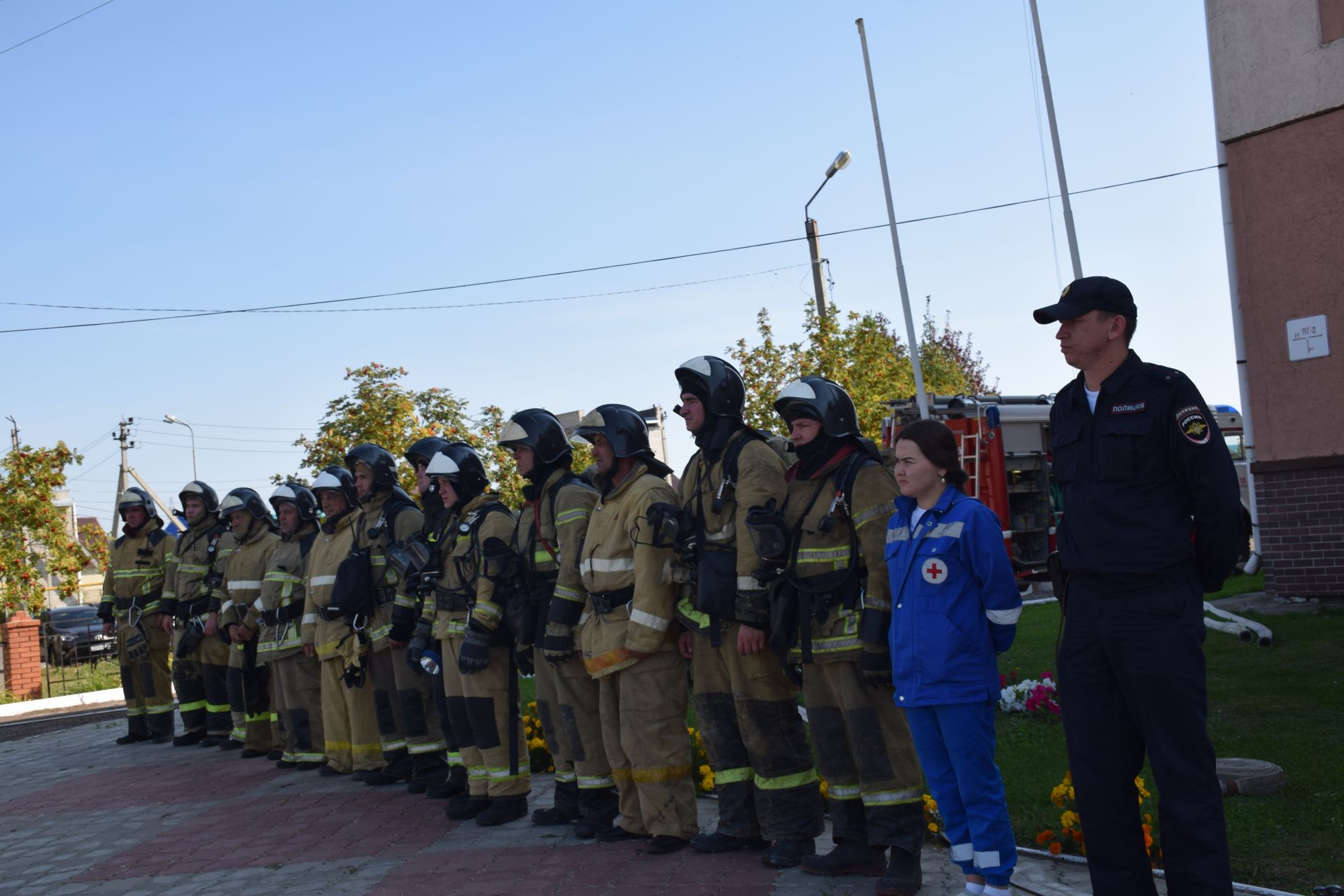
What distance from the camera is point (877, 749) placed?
586cm

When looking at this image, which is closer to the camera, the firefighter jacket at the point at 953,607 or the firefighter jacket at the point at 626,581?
the firefighter jacket at the point at 953,607

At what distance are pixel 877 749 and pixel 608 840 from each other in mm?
2142

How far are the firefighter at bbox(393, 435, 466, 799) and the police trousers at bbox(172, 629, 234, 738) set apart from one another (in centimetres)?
414

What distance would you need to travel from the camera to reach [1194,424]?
4336 mm

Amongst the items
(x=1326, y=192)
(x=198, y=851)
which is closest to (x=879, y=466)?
(x=198, y=851)

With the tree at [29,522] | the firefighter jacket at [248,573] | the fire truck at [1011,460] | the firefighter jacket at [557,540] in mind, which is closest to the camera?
the firefighter jacket at [557,540]

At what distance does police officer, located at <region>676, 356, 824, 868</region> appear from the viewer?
20.8 feet

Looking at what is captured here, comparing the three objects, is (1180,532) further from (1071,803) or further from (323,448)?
(323,448)

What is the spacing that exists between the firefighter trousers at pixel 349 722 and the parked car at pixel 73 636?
1919 centimetres

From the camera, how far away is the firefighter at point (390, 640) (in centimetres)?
945

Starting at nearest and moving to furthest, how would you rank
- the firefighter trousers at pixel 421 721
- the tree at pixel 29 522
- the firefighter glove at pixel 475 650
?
the firefighter glove at pixel 475 650 → the firefighter trousers at pixel 421 721 → the tree at pixel 29 522

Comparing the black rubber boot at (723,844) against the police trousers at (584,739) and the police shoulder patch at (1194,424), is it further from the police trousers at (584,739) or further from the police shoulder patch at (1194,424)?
the police shoulder patch at (1194,424)

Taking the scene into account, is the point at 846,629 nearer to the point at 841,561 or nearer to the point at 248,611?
the point at 841,561

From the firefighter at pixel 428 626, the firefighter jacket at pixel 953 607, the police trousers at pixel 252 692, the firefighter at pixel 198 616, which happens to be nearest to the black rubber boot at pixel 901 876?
the firefighter jacket at pixel 953 607
